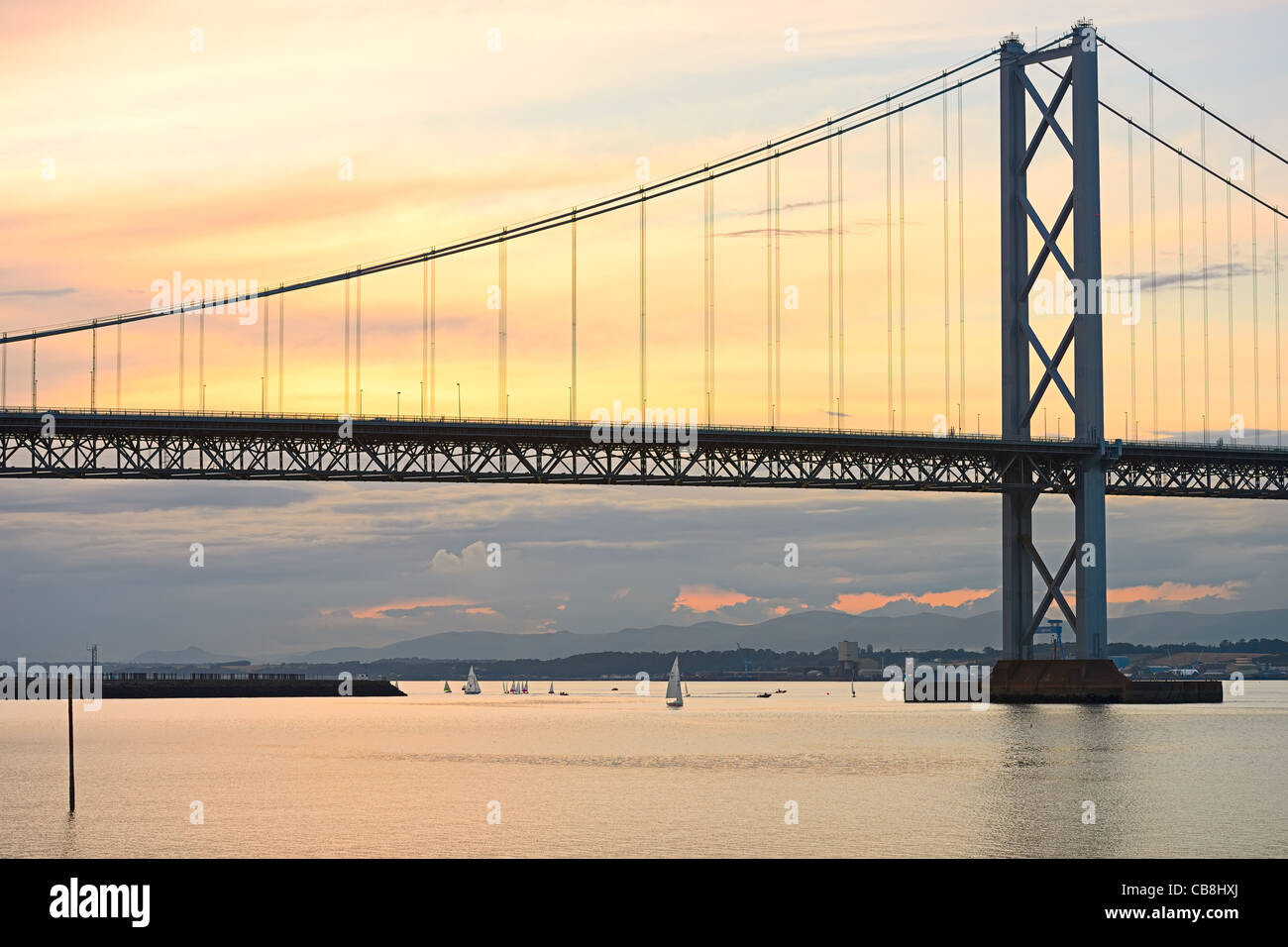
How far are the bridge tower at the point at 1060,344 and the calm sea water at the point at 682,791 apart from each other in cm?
640

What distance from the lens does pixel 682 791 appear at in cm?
5253

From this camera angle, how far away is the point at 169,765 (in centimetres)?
6869

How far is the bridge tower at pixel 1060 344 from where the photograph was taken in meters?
85.9

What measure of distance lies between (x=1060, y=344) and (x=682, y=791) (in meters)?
43.0

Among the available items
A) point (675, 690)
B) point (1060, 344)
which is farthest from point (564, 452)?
point (675, 690)

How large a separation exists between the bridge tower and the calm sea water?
6.40m

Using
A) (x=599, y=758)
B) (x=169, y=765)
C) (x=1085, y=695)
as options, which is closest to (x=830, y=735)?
(x=1085, y=695)

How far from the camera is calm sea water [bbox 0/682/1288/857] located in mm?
39875

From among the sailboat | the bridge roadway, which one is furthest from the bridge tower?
the sailboat

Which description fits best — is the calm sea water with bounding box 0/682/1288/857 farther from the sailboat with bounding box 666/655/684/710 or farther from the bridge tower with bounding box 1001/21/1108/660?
the sailboat with bounding box 666/655/684/710
